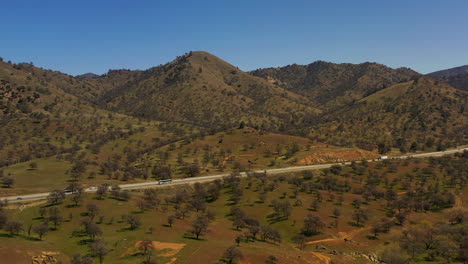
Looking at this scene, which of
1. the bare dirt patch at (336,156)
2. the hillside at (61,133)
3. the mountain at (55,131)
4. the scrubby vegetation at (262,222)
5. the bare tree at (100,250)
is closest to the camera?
the bare tree at (100,250)

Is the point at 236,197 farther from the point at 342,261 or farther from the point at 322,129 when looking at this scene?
the point at 322,129

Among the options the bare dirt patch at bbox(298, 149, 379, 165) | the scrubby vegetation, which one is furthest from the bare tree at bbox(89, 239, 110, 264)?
the bare dirt patch at bbox(298, 149, 379, 165)

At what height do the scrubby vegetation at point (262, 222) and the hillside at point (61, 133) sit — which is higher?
the hillside at point (61, 133)

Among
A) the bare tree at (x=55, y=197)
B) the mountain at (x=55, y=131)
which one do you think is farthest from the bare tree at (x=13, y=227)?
the mountain at (x=55, y=131)

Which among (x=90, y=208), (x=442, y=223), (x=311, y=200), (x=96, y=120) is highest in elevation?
(x=96, y=120)

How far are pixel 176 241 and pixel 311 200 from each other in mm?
44665

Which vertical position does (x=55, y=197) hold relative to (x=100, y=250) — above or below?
above

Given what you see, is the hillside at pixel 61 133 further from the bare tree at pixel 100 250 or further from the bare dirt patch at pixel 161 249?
the bare tree at pixel 100 250

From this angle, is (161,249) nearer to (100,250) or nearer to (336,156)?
(100,250)

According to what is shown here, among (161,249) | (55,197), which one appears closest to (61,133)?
(55,197)

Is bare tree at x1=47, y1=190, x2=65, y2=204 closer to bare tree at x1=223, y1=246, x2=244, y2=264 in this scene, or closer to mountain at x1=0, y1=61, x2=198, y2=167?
bare tree at x1=223, y1=246, x2=244, y2=264

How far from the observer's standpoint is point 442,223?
6981cm

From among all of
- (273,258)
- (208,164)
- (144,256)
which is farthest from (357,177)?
(144,256)

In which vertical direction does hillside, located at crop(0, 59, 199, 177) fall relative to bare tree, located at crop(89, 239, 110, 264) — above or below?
above
